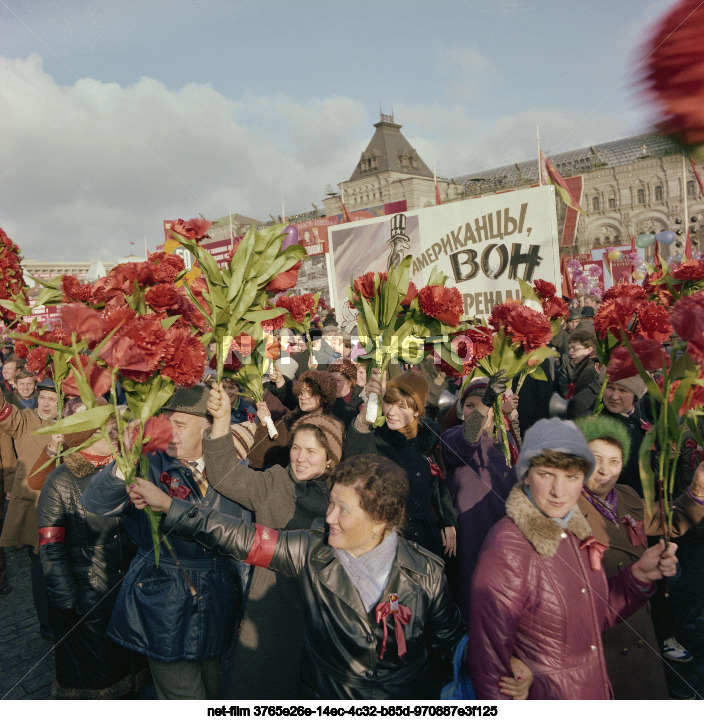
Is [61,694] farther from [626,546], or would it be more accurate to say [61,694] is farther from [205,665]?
[626,546]

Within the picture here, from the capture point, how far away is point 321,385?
432 centimetres

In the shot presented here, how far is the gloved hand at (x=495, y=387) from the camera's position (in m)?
3.03

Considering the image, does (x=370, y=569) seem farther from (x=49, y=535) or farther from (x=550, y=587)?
(x=49, y=535)

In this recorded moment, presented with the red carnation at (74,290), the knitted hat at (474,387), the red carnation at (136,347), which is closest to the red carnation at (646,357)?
the knitted hat at (474,387)

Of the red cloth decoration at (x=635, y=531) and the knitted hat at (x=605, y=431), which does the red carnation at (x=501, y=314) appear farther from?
the red cloth decoration at (x=635, y=531)

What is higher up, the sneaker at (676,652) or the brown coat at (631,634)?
the brown coat at (631,634)

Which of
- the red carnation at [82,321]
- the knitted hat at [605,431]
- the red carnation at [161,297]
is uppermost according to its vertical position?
the red carnation at [161,297]

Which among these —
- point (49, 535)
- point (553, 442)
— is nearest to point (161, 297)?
point (49, 535)

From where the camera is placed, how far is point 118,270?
2533 mm

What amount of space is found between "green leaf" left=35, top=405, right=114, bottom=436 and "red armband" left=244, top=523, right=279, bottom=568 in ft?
2.19

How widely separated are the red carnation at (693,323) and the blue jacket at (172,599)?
2.05 meters

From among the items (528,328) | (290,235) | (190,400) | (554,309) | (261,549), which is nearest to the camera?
(261,549)

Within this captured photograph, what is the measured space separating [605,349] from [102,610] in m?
3.04

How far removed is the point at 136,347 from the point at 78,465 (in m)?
1.39
